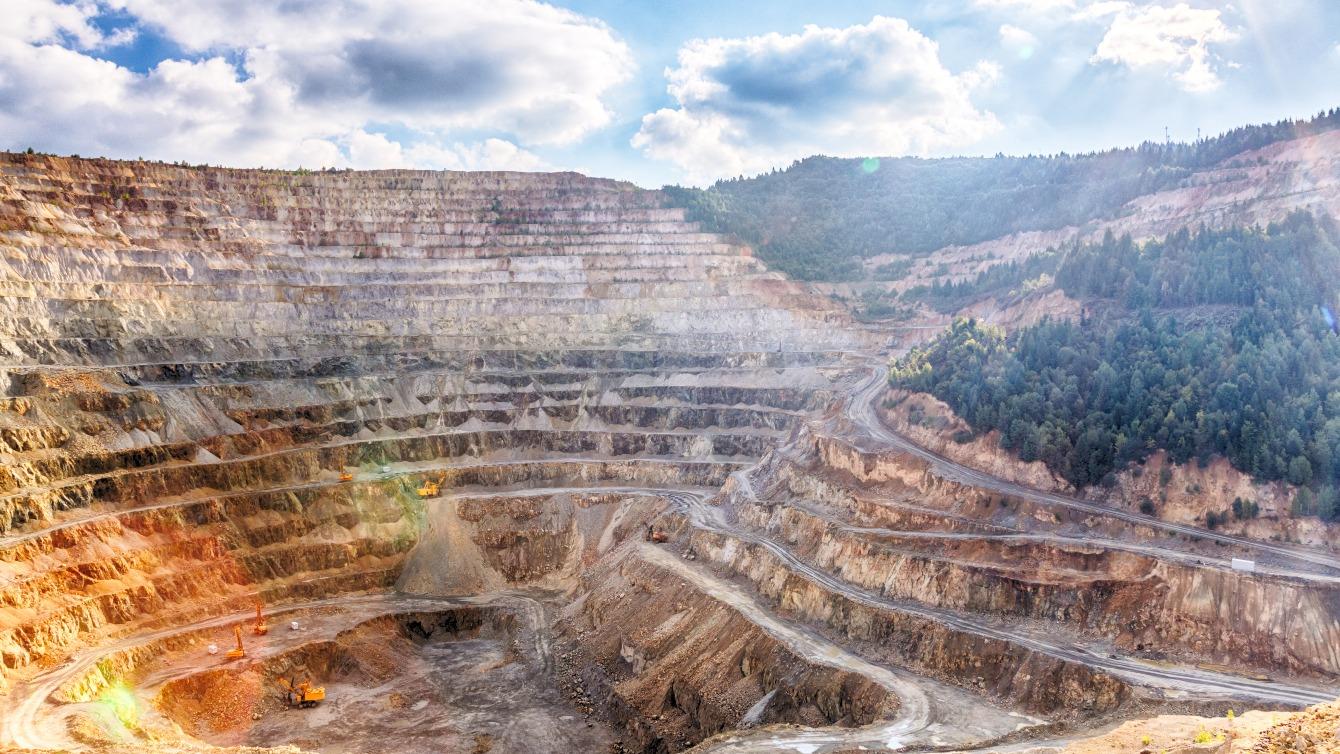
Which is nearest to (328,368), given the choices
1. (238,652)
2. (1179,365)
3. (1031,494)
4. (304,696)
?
(238,652)

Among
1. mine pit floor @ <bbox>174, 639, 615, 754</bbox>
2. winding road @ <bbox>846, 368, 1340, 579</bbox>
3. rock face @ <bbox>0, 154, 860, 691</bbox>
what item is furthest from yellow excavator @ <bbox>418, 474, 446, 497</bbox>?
winding road @ <bbox>846, 368, 1340, 579</bbox>

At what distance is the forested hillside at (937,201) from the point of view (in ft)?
468

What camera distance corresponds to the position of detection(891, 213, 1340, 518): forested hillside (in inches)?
2461

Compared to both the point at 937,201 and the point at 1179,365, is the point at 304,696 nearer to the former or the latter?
the point at 1179,365

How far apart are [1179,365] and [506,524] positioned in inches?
2501

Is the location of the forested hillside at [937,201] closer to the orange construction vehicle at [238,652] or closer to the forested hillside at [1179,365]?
the forested hillside at [1179,365]

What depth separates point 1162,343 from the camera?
77.4 metres

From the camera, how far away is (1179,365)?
72875 millimetres

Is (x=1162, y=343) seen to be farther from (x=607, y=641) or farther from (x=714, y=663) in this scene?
(x=607, y=641)

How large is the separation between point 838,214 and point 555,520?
353 ft

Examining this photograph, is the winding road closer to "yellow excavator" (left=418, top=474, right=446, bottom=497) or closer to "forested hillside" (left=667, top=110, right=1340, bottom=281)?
"yellow excavator" (left=418, top=474, right=446, bottom=497)

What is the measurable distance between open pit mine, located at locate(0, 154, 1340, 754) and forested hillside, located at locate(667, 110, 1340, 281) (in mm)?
20689

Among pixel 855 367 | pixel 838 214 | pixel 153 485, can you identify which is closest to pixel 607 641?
pixel 153 485

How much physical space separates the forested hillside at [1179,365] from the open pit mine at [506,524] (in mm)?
5160
